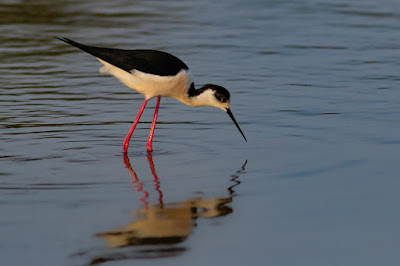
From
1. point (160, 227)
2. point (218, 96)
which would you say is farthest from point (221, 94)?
point (160, 227)

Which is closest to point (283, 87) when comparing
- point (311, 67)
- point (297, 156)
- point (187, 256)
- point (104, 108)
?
point (311, 67)

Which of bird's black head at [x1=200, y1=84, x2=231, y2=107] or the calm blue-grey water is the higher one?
bird's black head at [x1=200, y1=84, x2=231, y2=107]

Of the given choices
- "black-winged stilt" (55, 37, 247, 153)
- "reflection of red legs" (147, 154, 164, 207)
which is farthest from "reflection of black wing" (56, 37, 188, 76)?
"reflection of red legs" (147, 154, 164, 207)

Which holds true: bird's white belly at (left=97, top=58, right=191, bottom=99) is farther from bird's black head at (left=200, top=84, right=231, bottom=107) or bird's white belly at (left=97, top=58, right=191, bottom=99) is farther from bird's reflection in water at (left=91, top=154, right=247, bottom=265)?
bird's reflection in water at (left=91, top=154, right=247, bottom=265)

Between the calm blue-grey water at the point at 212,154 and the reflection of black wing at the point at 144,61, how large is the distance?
0.71 m

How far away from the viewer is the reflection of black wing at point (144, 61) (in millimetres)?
7875

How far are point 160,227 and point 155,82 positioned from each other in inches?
104

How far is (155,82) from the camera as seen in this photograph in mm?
7945

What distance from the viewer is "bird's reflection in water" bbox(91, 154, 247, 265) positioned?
5098mm

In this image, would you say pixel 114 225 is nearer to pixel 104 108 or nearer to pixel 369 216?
pixel 369 216

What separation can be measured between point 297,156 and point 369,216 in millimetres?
1658

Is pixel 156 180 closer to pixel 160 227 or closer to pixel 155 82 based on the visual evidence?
pixel 160 227

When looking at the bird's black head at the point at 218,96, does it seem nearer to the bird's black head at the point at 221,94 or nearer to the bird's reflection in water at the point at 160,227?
the bird's black head at the point at 221,94

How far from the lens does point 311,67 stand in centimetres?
1162
